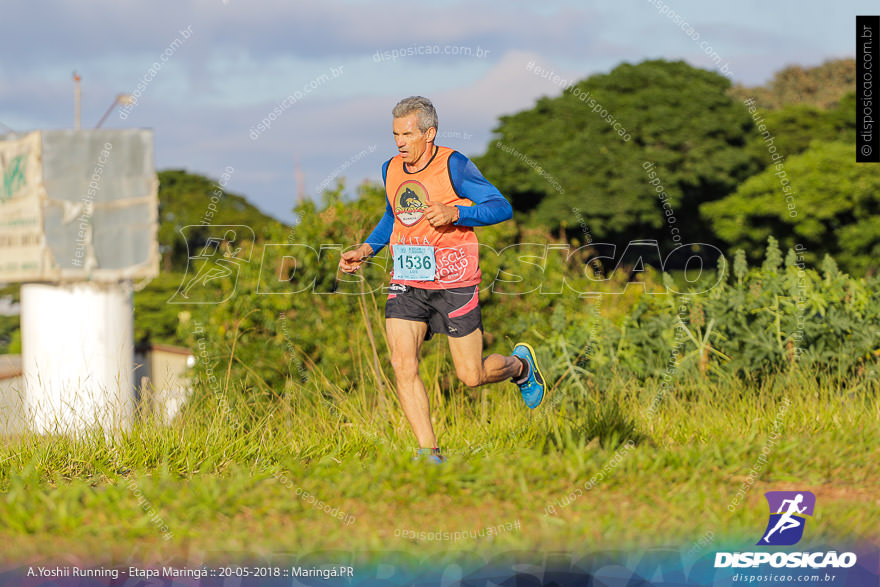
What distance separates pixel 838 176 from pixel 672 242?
23.0 feet

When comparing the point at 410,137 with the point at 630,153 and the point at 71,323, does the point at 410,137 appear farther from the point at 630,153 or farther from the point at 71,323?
the point at 630,153

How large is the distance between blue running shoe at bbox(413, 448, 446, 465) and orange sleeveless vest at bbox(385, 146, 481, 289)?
36.4 inches

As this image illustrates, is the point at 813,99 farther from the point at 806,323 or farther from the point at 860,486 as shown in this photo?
the point at 860,486

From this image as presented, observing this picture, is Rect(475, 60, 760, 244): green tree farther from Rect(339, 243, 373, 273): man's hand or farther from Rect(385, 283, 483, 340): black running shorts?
Rect(385, 283, 483, 340): black running shorts

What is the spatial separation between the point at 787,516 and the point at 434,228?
92.2 inches

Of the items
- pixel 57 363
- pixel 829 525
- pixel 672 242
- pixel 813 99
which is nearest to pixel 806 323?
pixel 829 525

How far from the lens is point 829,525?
13.9ft

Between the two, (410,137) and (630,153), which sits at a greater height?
(630,153)

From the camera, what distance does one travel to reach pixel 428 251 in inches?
198

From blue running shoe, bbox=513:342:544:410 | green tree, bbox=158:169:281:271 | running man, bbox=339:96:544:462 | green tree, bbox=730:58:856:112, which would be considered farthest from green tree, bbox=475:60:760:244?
running man, bbox=339:96:544:462

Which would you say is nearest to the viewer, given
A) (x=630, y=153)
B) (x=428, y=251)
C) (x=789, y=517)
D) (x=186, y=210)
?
(x=789, y=517)

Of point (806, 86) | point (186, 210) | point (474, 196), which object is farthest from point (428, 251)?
point (806, 86)

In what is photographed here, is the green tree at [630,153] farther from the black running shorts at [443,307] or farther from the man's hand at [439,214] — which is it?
the man's hand at [439,214]

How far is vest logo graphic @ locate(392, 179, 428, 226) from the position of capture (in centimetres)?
500
